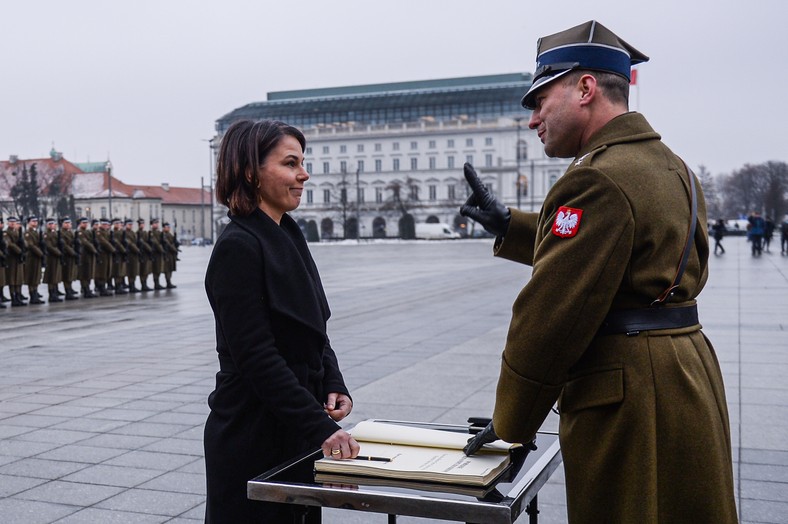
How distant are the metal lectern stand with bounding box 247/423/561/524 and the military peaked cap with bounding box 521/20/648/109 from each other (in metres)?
1.00

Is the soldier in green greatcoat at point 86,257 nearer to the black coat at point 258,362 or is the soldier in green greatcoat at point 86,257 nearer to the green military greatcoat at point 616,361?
the black coat at point 258,362

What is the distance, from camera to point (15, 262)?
18672 millimetres

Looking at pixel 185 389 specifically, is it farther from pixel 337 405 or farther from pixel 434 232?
pixel 434 232

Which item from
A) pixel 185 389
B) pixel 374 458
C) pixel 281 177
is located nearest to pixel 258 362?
pixel 374 458

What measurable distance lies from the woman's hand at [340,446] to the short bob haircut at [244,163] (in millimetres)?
731

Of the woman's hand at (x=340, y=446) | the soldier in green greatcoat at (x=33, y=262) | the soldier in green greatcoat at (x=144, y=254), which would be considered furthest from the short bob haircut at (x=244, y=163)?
the soldier in green greatcoat at (x=144, y=254)

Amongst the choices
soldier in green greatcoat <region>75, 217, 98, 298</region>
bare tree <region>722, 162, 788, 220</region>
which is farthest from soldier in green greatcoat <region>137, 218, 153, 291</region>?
bare tree <region>722, 162, 788, 220</region>

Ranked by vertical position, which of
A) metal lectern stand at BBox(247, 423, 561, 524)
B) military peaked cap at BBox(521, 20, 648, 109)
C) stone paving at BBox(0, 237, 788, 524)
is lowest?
stone paving at BBox(0, 237, 788, 524)

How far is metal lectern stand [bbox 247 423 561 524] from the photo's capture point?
1.86 metres

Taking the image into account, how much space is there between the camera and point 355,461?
2.16m

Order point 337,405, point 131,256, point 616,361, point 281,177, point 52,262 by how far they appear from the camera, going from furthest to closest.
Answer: point 131,256
point 52,262
point 337,405
point 281,177
point 616,361

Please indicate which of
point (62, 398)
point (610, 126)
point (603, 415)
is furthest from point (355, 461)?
point (62, 398)

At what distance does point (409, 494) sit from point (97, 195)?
4392 inches

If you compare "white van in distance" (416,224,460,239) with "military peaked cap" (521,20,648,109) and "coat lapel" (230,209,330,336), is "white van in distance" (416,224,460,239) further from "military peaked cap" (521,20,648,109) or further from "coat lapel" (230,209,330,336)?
"military peaked cap" (521,20,648,109)
